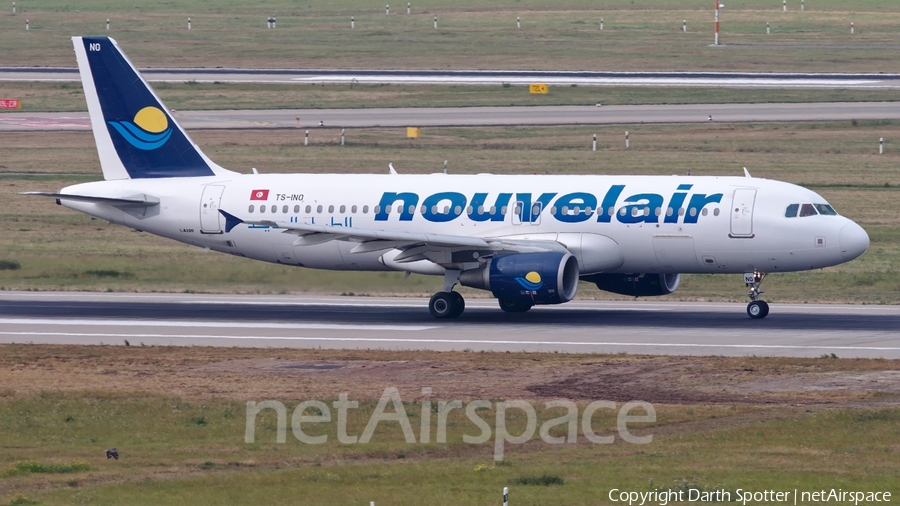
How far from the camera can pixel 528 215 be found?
41688 millimetres

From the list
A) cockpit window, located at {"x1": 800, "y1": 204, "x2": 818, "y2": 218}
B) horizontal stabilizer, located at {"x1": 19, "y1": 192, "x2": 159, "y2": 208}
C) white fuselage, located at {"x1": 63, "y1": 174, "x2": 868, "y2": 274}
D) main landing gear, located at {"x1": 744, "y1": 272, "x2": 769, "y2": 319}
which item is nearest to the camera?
cockpit window, located at {"x1": 800, "y1": 204, "x2": 818, "y2": 218}

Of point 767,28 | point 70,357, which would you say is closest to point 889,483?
point 70,357

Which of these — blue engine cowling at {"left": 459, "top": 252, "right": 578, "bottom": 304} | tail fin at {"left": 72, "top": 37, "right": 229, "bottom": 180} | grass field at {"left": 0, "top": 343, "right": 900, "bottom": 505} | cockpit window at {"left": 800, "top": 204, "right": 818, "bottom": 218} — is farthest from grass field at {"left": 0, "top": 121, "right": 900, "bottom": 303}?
grass field at {"left": 0, "top": 343, "right": 900, "bottom": 505}

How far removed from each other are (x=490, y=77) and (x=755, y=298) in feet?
226

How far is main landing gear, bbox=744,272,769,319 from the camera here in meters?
40.7

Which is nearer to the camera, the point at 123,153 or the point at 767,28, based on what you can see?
the point at 123,153

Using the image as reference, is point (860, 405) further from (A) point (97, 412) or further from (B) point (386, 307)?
(B) point (386, 307)

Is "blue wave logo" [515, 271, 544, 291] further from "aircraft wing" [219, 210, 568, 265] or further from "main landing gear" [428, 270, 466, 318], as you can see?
"main landing gear" [428, 270, 466, 318]

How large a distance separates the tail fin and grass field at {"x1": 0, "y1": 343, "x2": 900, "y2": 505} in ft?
38.1

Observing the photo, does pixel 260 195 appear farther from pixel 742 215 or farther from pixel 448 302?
pixel 742 215

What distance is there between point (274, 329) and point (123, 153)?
400 inches

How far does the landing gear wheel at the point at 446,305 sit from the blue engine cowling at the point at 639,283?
13.4 feet

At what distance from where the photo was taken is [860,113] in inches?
3428

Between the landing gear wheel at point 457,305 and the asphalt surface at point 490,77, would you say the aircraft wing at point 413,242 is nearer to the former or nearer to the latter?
the landing gear wheel at point 457,305
